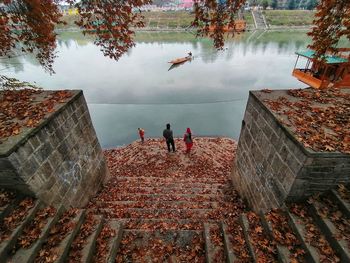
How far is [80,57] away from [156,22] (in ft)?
132

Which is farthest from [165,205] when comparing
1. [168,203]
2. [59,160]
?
[59,160]

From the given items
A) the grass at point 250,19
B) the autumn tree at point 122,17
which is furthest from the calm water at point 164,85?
the grass at point 250,19

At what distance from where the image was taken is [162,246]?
3.24 meters

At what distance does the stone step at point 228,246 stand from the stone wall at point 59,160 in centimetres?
282

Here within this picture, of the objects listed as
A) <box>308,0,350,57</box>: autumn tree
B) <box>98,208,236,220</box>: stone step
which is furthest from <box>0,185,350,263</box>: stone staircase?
<box>308,0,350,57</box>: autumn tree

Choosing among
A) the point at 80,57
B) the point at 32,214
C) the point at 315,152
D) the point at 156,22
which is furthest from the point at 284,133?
the point at 156,22

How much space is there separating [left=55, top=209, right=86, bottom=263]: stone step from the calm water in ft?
17.7

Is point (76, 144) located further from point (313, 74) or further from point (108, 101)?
point (313, 74)

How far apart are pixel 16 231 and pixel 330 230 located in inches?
155

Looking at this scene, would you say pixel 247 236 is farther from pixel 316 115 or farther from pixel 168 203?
pixel 316 115

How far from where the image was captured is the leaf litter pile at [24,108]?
10.4ft

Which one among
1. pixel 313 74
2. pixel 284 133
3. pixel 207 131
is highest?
pixel 284 133

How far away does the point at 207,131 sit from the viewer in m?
11.5

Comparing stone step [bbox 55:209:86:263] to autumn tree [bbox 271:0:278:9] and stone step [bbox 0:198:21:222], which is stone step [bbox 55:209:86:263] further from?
autumn tree [bbox 271:0:278:9]
